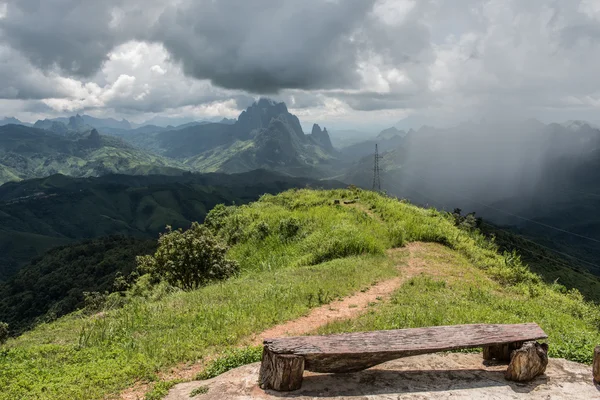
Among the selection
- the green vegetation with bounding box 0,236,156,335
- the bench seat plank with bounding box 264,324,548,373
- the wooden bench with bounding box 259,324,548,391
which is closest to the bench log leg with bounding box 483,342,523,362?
the wooden bench with bounding box 259,324,548,391

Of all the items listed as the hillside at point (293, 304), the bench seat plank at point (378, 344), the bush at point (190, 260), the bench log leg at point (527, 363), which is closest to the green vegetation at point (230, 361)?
the hillside at point (293, 304)

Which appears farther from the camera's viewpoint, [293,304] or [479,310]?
[293,304]

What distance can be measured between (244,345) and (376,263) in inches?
385

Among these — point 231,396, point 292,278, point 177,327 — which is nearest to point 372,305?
point 292,278

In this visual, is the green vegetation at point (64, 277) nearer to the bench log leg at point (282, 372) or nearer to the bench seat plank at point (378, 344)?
the bench log leg at point (282, 372)

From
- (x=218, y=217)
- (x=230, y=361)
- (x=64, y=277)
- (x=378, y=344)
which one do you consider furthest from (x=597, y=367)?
(x=64, y=277)

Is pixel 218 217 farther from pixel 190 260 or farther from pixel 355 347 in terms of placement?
pixel 355 347

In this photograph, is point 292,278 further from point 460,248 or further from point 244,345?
point 460,248

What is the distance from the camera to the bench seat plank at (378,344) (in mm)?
6543

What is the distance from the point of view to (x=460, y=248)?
854 inches

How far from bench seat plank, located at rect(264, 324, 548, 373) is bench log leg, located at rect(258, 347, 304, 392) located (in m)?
0.10

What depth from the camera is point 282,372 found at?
646 centimetres

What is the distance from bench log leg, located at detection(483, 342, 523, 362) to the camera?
24.4ft

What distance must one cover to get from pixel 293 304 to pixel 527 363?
303 inches
